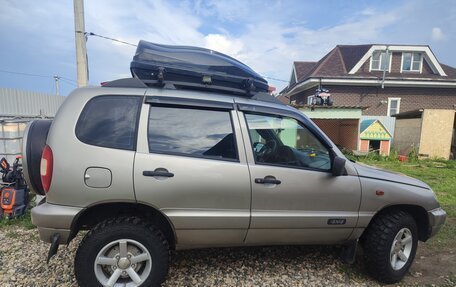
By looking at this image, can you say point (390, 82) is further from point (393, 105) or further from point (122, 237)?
point (122, 237)

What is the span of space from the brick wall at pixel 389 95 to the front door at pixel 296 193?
1594 cm

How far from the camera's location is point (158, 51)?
271cm

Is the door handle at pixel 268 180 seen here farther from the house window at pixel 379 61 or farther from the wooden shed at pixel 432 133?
the house window at pixel 379 61

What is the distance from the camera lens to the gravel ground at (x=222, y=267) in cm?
279

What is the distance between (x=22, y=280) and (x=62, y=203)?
1.16 meters

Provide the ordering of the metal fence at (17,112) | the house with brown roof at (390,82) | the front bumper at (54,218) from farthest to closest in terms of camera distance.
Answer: the house with brown roof at (390,82) < the metal fence at (17,112) < the front bumper at (54,218)

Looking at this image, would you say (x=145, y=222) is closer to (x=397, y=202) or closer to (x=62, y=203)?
(x=62, y=203)

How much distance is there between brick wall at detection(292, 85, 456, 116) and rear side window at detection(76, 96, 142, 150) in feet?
55.3

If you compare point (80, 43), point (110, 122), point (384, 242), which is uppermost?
point (80, 43)

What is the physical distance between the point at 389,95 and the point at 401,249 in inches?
678

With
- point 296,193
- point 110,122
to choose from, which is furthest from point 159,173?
point 296,193

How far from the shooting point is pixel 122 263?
238cm

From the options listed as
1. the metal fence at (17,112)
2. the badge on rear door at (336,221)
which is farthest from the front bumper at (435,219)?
the metal fence at (17,112)

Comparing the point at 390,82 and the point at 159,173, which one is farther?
the point at 390,82
